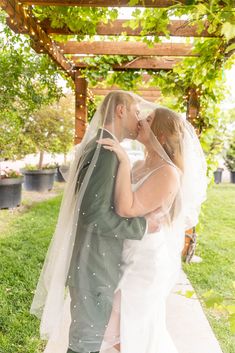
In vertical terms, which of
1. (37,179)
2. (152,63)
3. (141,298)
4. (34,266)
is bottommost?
(34,266)

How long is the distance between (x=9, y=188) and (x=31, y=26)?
514 centimetres

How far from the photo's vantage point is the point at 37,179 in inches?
421

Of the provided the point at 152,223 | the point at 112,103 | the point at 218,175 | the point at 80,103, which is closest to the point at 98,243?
the point at 152,223

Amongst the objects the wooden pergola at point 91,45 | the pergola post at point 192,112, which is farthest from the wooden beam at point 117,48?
the pergola post at point 192,112

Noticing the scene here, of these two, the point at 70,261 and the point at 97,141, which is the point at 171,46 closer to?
the point at 97,141

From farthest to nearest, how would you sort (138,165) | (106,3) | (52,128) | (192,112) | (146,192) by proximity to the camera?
1. (52,128)
2. (192,112)
3. (106,3)
4. (138,165)
5. (146,192)

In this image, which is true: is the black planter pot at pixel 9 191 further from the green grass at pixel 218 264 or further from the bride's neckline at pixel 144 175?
the bride's neckline at pixel 144 175

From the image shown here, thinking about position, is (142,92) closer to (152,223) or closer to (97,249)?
(152,223)

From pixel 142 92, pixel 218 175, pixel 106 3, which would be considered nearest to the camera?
pixel 106 3

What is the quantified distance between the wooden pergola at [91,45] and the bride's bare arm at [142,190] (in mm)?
883

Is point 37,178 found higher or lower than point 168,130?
lower

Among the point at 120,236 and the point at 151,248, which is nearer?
the point at 120,236

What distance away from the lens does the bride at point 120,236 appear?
2.02 metres

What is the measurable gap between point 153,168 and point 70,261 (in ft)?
2.32
